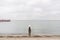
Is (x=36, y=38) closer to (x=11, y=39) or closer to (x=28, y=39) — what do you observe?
(x=28, y=39)

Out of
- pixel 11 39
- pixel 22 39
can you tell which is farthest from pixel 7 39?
pixel 22 39

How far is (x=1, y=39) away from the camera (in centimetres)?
1485

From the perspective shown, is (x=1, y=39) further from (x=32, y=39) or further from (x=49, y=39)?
(x=49, y=39)

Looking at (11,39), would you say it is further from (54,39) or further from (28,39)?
(54,39)

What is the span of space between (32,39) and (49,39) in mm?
1686

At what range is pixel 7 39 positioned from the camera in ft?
48.6

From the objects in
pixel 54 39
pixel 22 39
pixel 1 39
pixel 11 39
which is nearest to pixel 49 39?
pixel 54 39

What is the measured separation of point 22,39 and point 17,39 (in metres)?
0.49

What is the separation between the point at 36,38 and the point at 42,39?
2.76 feet

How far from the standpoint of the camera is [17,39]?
14.8 meters

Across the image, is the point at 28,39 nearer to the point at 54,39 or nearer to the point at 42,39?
the point at 42,39

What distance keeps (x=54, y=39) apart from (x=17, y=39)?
12.0ft

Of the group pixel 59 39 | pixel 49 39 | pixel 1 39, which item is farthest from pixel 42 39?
pixel 1 39

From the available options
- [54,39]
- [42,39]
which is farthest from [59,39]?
[42,39]
